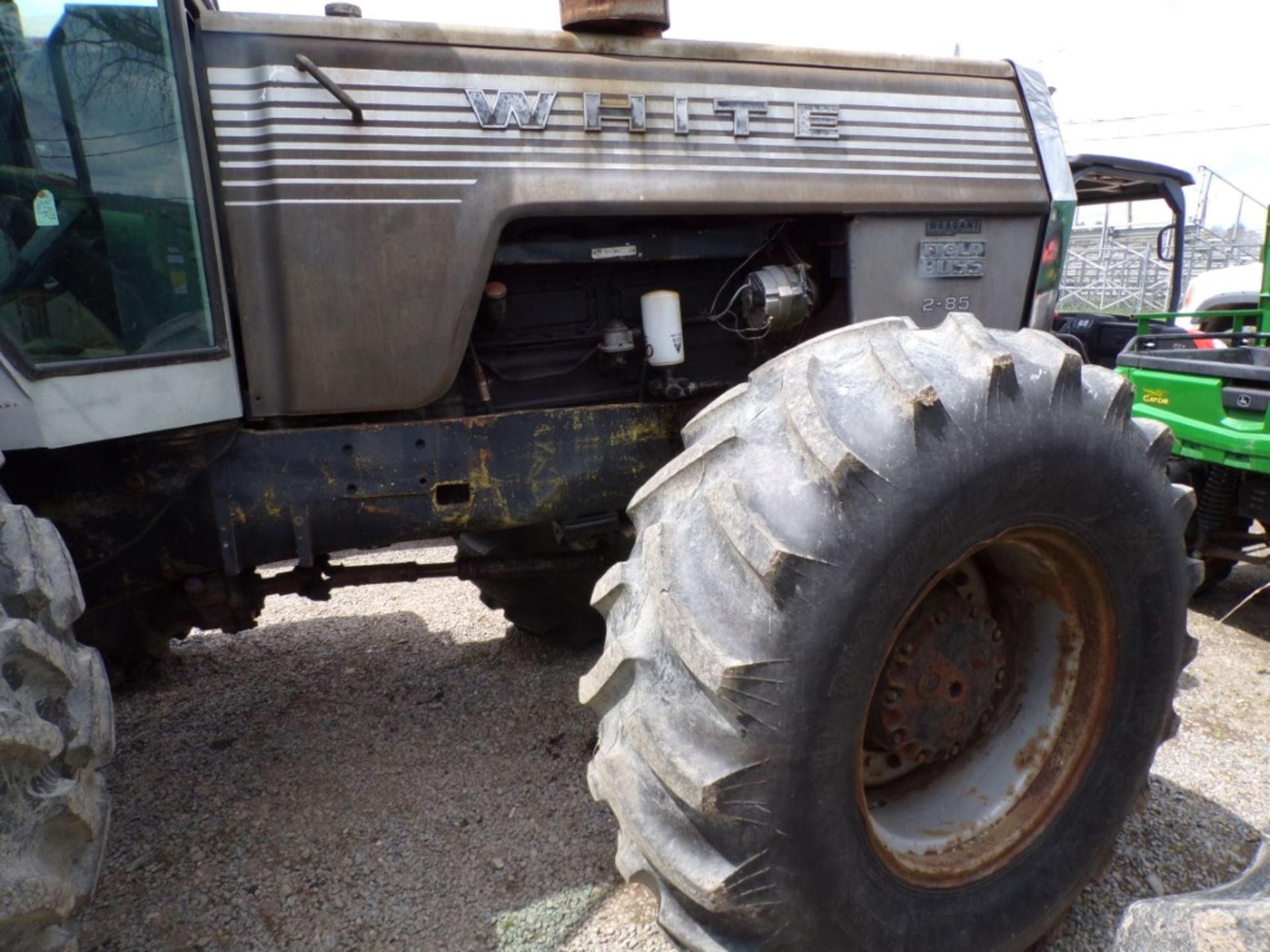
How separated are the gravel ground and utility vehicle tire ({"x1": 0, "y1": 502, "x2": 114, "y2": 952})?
0.77 m

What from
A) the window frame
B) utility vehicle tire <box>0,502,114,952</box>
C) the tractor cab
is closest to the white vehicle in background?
the tractor cab

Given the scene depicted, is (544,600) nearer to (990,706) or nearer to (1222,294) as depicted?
(990,706)

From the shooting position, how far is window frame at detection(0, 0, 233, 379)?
1.71 metres

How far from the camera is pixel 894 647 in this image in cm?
179

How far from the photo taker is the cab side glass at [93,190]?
1659 mm

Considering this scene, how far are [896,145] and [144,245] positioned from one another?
1742mm

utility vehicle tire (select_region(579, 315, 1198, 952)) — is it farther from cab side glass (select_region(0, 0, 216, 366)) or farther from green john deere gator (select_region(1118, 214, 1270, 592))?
green john deere gator (select_region(1118, 214, 1270, 592))

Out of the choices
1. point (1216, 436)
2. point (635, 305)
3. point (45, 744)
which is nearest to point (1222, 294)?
point (1216, 436)

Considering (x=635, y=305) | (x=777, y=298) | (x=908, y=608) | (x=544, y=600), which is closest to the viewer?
(x=908, y=608)

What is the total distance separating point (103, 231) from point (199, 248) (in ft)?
0.54

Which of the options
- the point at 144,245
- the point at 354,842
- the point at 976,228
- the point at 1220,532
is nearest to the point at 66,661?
the point at 144,245

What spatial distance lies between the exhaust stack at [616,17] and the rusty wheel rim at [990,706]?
1373 mm

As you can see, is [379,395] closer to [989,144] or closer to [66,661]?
[66,661]

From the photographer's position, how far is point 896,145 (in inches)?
94.5
